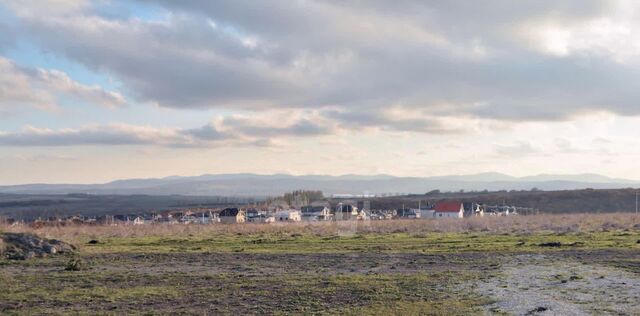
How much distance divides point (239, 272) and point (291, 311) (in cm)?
816

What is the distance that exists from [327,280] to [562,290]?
21.5ft

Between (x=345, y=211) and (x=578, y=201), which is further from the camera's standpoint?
(x=578, y=201)

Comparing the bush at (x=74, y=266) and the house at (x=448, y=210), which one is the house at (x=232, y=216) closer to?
the house at (x=448, y=210)

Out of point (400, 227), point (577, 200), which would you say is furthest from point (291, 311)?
point (577, 200)

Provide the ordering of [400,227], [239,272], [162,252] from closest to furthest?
[239,272], [162,252], [400,227]

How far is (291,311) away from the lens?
14031 mm

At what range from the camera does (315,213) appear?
99.9 m

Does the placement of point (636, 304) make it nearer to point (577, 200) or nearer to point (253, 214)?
point (253, 214)

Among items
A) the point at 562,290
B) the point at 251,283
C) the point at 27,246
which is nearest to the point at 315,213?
the point at 27,246

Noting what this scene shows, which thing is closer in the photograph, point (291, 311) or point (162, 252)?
point (291, 311)

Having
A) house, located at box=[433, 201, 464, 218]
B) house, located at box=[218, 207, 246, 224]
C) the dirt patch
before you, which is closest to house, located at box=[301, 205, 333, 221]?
house, located at box=[218, 207, 246, 224]

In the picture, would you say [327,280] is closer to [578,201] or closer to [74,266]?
[74,266]

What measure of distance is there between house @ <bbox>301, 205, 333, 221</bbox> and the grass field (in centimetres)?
5783

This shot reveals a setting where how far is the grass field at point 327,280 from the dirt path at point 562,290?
0.03 m
